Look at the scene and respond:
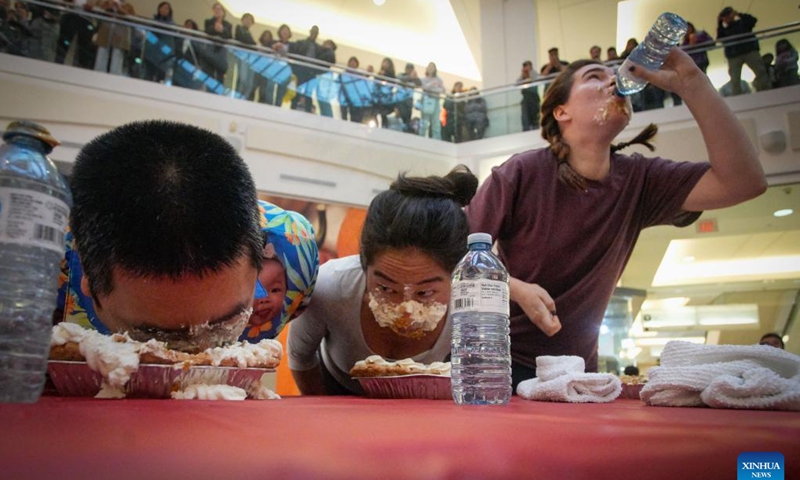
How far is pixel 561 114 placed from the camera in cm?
183

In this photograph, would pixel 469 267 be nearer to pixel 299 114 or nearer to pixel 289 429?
pixel 289 429

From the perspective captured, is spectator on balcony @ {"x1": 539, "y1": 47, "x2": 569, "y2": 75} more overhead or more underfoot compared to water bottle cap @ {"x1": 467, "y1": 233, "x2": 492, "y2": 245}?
more overhead

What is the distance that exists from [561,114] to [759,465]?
59.9 inches

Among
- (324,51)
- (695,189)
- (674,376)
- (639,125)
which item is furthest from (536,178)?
(324,51)

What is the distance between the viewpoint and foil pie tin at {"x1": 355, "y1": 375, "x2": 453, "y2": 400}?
1.10 m

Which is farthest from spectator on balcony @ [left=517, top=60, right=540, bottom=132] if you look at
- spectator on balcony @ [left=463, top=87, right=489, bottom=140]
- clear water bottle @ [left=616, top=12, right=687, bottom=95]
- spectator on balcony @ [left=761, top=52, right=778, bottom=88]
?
clear water bottle @ [left=616, top=12, right=687, bottom=95]

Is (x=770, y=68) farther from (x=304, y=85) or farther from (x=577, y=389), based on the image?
(x=577, y=389)

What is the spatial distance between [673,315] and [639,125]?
5638mm

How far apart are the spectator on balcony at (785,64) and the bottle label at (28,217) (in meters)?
6.98

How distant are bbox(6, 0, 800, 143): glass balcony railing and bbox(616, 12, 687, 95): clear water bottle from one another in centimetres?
530

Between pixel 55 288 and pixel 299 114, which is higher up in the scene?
pixel 299 114

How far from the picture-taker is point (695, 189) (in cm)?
162

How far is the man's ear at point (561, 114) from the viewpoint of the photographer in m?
1.80

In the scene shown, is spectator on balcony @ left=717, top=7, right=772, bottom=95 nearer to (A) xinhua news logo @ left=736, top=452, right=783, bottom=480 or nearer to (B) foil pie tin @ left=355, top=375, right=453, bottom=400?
(B) foil pie tin @ left=355, top=375, right=453, bottom=400
